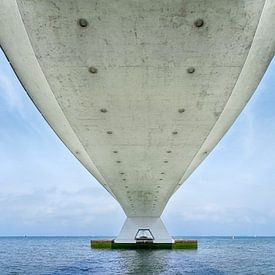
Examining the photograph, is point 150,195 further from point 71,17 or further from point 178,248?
point 71,17

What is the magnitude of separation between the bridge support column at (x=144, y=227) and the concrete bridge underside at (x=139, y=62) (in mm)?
30126

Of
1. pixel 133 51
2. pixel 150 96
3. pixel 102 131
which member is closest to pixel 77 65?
pixel 133 51

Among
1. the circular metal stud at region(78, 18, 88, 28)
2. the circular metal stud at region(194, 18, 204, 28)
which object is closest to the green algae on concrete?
the circular metal stud at region(194, 18, 204, 28)

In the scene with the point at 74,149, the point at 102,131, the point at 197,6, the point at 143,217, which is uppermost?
the point at 143,217

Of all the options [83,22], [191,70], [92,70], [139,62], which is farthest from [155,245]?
[83,22]

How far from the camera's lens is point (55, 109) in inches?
764

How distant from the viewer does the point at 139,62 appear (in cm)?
1434

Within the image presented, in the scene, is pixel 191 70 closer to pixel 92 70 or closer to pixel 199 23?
pixel 199 23

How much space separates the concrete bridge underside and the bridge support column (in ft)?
98.8

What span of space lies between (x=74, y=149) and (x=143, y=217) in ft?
88.8

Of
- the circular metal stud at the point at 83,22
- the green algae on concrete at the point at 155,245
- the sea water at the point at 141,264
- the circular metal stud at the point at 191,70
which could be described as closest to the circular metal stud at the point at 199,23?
the circular metal stud at the point at 191,70

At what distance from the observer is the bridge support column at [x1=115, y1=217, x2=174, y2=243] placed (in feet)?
169

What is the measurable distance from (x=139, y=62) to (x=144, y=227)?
40.1 metres

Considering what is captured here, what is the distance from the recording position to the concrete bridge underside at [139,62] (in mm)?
12023
